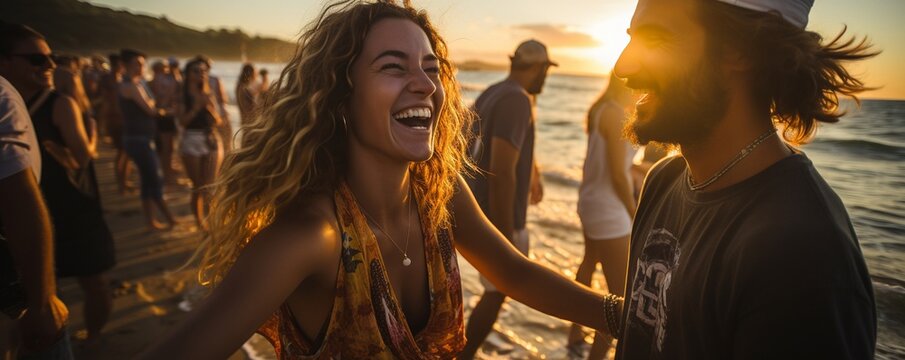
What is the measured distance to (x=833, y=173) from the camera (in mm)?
8164

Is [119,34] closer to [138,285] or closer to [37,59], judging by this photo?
[138,285]

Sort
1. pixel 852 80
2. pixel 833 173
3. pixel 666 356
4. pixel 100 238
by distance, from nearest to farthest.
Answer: pixel 666 356, pixel 852 80, pixel 100 238, pixel 833 173

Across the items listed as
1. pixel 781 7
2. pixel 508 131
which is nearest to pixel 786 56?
pixel 781 7

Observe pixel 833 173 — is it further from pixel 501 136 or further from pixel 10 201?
pixel 10 201

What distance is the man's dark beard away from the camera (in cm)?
162

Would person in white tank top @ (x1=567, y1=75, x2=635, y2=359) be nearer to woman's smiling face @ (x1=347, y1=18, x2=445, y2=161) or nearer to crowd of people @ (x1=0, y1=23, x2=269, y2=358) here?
woman's smiling face @ (x1=347, y1=18, x2=445, y2=161)

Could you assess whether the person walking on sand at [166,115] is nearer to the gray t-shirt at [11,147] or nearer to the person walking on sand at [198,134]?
the person walking on sand at [198,134]

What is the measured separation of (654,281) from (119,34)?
157 feet

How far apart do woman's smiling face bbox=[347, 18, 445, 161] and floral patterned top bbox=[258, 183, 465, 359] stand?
26cm

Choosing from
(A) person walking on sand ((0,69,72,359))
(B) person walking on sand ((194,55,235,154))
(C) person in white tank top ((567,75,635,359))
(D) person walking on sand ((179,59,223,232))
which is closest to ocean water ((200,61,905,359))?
(C) person in white tank top ((567,75,635,359))

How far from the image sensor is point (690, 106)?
162cm

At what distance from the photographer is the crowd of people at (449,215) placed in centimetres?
124

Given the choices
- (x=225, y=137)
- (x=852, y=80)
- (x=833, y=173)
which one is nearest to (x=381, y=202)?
(x=852, y=80)

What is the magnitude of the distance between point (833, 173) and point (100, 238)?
33.3 ft
